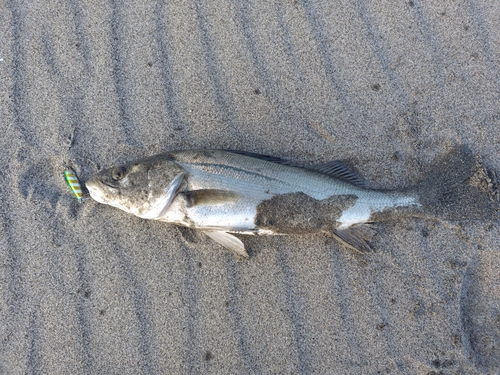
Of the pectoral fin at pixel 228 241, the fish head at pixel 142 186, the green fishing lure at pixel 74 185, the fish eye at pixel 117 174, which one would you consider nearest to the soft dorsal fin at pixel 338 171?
the pectoral fin at pixel 228 241

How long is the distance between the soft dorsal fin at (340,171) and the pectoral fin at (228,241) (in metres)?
0.82

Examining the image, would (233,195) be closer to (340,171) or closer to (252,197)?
(252,197)

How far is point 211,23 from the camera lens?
3312 mm

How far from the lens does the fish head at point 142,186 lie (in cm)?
270

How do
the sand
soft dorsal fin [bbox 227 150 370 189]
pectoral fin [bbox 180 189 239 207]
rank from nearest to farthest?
pectoral fin [bbox 180 189 239 207] < the sand < soft dorsal fin [bbox 227 150 370 189]

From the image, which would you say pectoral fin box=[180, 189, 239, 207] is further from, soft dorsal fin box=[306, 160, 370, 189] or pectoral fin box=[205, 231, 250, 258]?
soft dorsal fin box=[306, 160, 370, 189]

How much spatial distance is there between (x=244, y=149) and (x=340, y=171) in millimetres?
799

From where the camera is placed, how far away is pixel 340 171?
295 cm

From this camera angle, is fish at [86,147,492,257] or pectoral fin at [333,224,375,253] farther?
pectoral fin at [333,224,375,253]

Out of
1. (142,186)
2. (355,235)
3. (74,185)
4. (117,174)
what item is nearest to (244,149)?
(142,186)

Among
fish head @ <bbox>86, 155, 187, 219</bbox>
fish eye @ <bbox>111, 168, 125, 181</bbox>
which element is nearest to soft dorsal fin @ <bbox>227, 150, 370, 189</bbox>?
fish head @ <bbox>86, 155, 187, 219</bbox>

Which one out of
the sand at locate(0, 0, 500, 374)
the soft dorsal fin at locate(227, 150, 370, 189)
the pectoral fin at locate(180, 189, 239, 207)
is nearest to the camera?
the pectoral fin at locate(180, 189, 239, 207)

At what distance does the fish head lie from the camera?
2.70 metres

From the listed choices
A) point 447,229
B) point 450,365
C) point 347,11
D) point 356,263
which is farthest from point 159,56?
point 450,365
